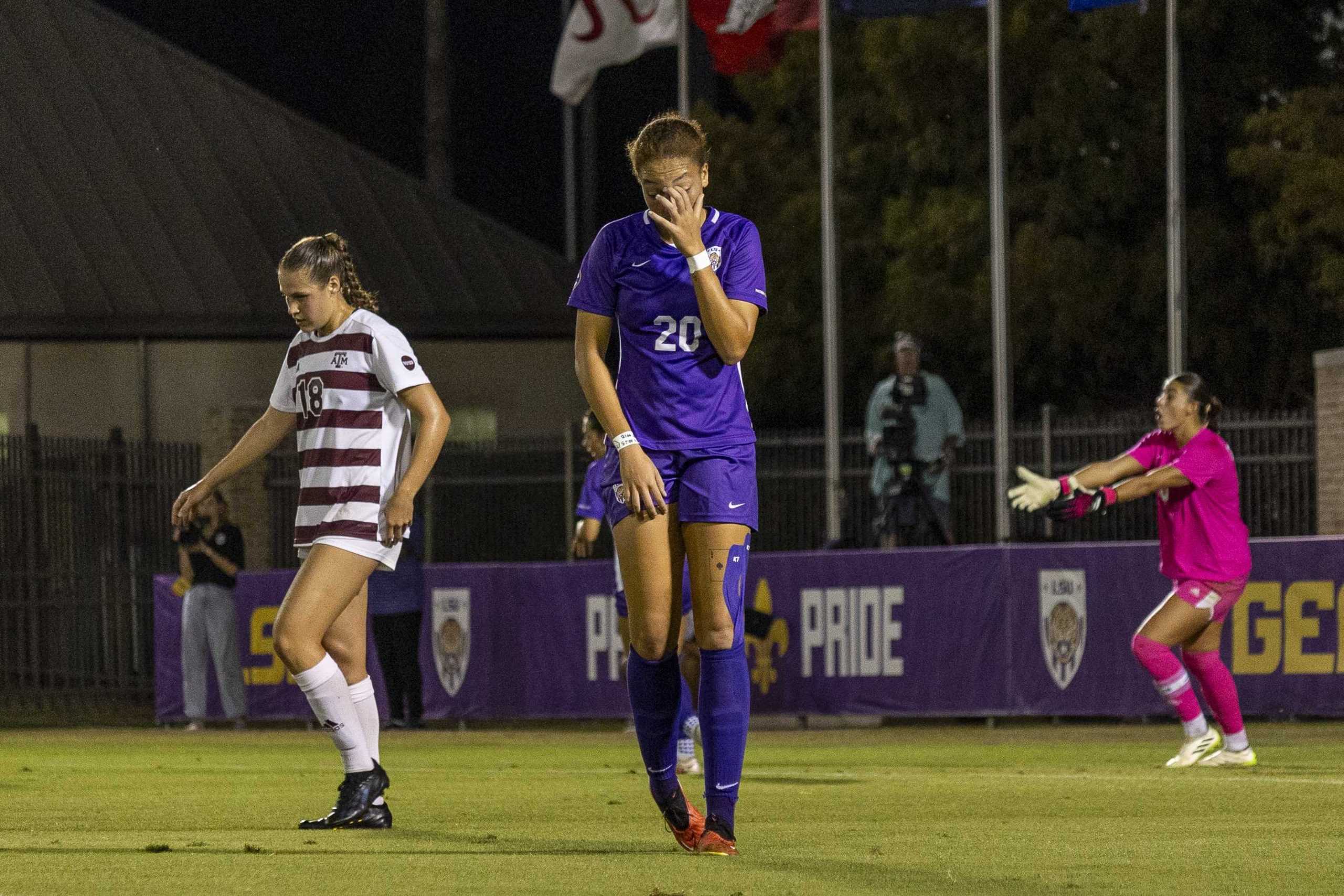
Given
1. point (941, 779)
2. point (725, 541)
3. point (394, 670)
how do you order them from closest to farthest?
point (725, 541) < point (941, 779) < point (394, 670)

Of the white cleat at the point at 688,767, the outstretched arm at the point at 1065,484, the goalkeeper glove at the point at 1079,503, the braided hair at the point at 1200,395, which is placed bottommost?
the white cleat at the point at 688,767

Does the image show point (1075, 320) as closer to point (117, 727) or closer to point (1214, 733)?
point (117, 727)

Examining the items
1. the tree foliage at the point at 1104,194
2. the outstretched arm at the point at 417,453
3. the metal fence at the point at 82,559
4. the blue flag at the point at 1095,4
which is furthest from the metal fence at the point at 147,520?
the outstretched arm at the point at 417,453

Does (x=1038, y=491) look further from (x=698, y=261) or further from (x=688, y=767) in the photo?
(x=698, y=261)

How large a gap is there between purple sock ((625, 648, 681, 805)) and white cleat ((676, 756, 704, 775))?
4874 millimetres

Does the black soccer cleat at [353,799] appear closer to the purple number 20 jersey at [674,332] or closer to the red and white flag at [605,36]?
the purple number 20 jersey at [674,332]

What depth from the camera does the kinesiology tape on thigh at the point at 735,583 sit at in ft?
22.2

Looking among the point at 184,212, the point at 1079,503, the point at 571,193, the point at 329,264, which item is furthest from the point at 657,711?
the point at 571,193

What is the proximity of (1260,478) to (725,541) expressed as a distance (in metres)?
13.1

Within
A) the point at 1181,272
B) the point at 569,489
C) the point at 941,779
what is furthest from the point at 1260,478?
the point at 941,779

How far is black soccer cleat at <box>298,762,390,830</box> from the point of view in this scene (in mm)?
7984

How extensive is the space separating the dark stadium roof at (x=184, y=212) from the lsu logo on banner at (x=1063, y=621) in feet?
50.5

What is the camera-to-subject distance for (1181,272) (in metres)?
21.1

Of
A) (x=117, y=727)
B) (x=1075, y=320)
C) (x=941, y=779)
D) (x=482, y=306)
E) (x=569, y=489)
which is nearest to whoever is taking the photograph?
(x=941, y=779)
